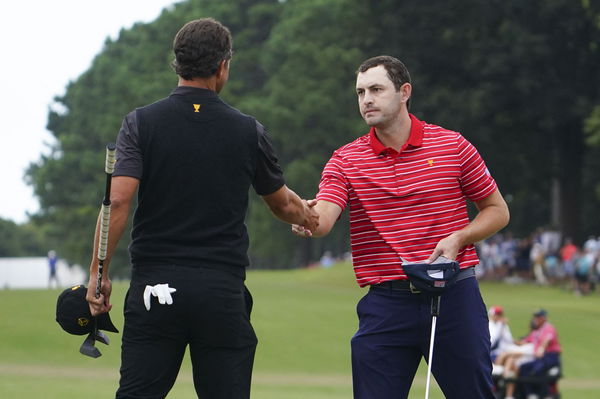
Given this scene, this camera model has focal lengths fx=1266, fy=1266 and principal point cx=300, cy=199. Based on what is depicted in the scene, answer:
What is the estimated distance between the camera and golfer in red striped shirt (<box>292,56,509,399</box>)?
6.08m

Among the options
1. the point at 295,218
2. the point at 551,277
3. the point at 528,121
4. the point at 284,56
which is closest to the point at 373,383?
the point at 295,218

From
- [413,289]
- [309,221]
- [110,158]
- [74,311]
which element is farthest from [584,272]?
[110,158]

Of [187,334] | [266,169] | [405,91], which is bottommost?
[187,334]

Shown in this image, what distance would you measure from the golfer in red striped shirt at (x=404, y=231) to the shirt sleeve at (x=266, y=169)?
0.50 meters

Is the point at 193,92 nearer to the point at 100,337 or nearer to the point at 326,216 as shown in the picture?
the point at 326,216

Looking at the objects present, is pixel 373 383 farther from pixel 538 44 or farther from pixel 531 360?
pixel 538 44

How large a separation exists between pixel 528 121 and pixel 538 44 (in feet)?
12.5

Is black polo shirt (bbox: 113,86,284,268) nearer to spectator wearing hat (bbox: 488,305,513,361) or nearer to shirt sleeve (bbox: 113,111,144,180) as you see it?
shirt sleeve (bbox: 113,111,144,180)

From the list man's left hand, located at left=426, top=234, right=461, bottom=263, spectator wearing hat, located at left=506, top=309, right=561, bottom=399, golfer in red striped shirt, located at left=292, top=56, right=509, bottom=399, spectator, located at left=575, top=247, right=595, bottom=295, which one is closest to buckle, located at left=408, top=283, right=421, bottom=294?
golfer in red striped shirt, located at left=292, top=56, right=509, bottom=399

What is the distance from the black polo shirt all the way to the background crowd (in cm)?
3307

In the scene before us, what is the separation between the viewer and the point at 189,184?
17.7 feet

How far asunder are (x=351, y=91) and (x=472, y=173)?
47916 millimetres

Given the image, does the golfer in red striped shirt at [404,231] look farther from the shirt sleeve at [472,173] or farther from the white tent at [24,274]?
the white tent at [24,274]

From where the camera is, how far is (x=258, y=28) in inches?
2800
